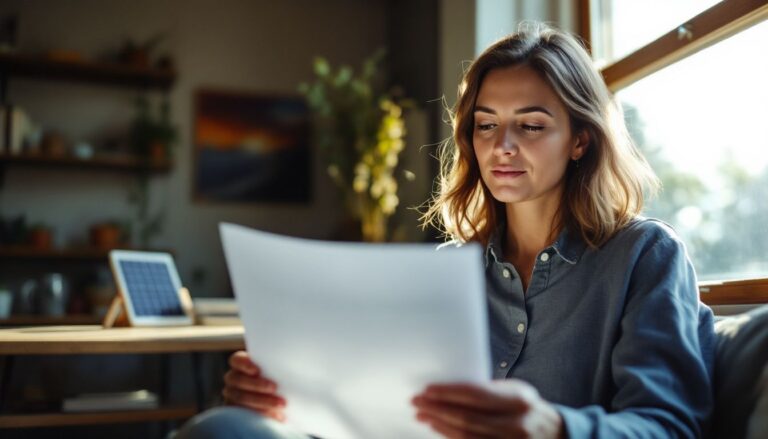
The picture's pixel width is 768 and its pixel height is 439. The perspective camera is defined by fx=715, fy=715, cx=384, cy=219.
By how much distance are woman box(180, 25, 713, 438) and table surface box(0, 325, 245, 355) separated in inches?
20.5

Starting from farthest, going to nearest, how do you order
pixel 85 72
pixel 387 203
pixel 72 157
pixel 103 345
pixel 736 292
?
pixel 85 72 < pixel 72 157 < pixel 387 203 < pixel 736 292 < pixel 103 345

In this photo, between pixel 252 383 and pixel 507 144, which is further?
pixel 507 144

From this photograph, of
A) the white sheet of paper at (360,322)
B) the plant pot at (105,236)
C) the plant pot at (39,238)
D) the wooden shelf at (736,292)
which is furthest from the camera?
the plant pot at (105,236)

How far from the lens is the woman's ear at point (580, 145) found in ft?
4.20

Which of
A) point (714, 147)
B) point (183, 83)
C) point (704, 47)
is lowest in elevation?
point (714, 147)

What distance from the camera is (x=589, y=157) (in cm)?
129

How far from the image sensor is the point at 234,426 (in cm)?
88

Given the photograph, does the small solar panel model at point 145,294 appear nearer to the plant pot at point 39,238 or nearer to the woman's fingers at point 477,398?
the woman's fingers at point 477,398

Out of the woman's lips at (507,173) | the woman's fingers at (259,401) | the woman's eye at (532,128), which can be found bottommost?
the woman's fingers at (259,401)

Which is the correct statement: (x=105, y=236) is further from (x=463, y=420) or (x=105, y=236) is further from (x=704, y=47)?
(x=463, y=420)

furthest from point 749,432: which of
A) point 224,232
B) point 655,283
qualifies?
point 224,232

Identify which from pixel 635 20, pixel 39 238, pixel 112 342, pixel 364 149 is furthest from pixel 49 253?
pixel 635 20

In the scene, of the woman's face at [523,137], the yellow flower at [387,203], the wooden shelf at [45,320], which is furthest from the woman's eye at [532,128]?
the wooden shelf at [45,320]

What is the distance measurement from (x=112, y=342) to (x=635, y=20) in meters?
1.84
